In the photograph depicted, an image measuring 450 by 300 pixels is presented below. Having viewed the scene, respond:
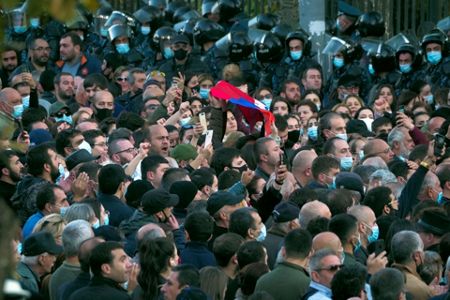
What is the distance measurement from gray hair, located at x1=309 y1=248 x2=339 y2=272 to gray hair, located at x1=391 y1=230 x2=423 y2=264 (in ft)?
2.17

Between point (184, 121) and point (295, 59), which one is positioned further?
point (295, 59)

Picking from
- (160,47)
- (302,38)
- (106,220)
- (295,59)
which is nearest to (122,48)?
(160,47)

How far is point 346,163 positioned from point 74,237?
534 cm

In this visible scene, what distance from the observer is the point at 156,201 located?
9406 millimetres

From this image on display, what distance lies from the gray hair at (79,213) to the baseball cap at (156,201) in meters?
0.41

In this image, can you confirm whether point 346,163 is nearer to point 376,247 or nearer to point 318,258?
point 376,247

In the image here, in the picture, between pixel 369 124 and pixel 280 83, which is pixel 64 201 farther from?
pixel 280 83

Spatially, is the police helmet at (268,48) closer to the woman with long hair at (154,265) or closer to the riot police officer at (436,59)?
the riot police officer at (436,59)

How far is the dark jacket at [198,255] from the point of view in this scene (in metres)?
8.71

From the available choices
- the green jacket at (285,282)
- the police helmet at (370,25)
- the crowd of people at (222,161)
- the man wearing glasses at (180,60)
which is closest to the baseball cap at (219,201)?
the crowd of people at (222,161)

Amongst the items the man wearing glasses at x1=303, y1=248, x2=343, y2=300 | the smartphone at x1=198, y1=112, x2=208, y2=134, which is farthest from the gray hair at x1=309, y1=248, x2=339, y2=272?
the smartphone at x1=198, y1=112, x2=208, y2=134

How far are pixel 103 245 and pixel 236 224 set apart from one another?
1.63 metres

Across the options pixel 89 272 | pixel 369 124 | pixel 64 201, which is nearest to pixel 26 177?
pixel 64 201

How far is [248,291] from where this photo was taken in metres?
7.64
